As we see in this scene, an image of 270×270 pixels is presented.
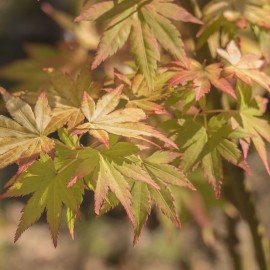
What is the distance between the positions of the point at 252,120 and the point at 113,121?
0.95 feet

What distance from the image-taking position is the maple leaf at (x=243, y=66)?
956 millimetres

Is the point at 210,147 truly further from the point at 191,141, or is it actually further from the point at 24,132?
the point at 24,132

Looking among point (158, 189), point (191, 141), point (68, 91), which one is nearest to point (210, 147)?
point (191, 141)

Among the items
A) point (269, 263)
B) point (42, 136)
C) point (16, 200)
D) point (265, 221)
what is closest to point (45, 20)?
point (16, 200)

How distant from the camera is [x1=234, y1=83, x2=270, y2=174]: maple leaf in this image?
0.98 m

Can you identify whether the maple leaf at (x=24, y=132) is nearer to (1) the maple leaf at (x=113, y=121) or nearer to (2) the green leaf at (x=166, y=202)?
(1) the maple leaf at (x=113, y=121)

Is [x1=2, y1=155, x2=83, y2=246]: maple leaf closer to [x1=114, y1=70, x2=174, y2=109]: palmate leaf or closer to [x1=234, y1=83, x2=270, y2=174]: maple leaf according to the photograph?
[x1=114, y1=70, x2=174, y2=109]: palmate leaf

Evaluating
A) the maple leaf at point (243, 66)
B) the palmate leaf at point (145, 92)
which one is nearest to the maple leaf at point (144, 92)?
the palmate leaf at point (145, 92)

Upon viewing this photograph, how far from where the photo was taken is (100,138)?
811 mm

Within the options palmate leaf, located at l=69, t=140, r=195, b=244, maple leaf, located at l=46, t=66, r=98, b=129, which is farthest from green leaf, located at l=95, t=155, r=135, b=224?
maple leaf, located at l=46, t=66, r=98, b=129

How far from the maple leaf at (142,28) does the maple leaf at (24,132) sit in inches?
4.6

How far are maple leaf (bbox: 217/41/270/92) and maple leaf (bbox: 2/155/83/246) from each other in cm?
33

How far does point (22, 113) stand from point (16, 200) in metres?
2.57

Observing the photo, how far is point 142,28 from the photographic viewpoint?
926 millimetres
